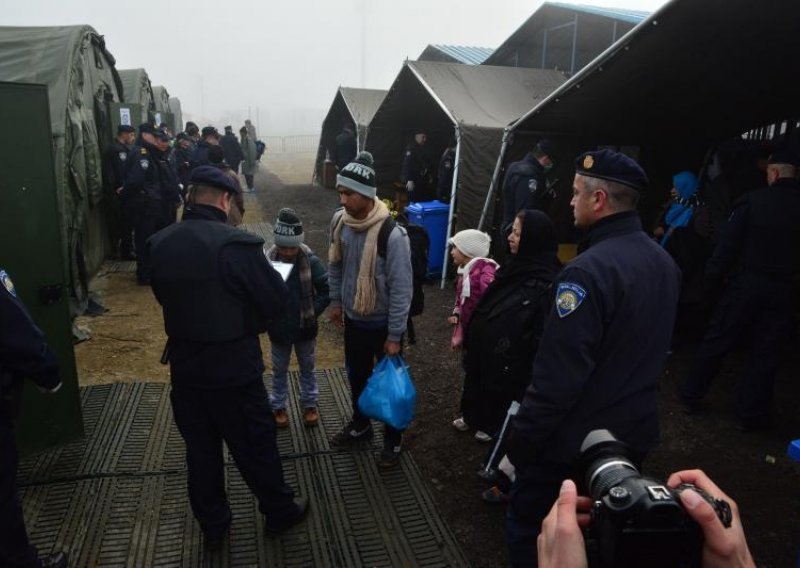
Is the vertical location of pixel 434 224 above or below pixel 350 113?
below

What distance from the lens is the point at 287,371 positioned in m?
3.92

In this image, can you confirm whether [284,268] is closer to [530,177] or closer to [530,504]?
[530,504]

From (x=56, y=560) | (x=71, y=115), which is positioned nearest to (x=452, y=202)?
(x=71, y=115)

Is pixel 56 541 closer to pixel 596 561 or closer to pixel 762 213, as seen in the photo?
pixel 596 561

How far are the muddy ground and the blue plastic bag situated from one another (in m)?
0.61

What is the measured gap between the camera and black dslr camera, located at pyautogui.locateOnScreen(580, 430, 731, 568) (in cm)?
83

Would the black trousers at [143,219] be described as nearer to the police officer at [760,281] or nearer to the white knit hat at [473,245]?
the white knit hat at [473,245]

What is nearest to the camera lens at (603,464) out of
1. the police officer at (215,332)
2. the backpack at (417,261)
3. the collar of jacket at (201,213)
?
the police officer at (215,332)

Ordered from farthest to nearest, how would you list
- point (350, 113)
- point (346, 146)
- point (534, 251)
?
point (346, 146) → point (350, 113) → point (534, 251)

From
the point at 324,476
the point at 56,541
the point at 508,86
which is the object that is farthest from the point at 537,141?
the point at 56,541

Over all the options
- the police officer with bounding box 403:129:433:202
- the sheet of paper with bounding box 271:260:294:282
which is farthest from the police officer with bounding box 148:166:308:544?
the police officer with bounding box 403:129:433:202

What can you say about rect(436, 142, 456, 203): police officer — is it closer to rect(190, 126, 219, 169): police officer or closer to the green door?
rect(190, 126, 219, 169): police officer

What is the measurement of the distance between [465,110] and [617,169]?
5882 mm

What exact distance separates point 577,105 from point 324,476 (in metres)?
4.71
